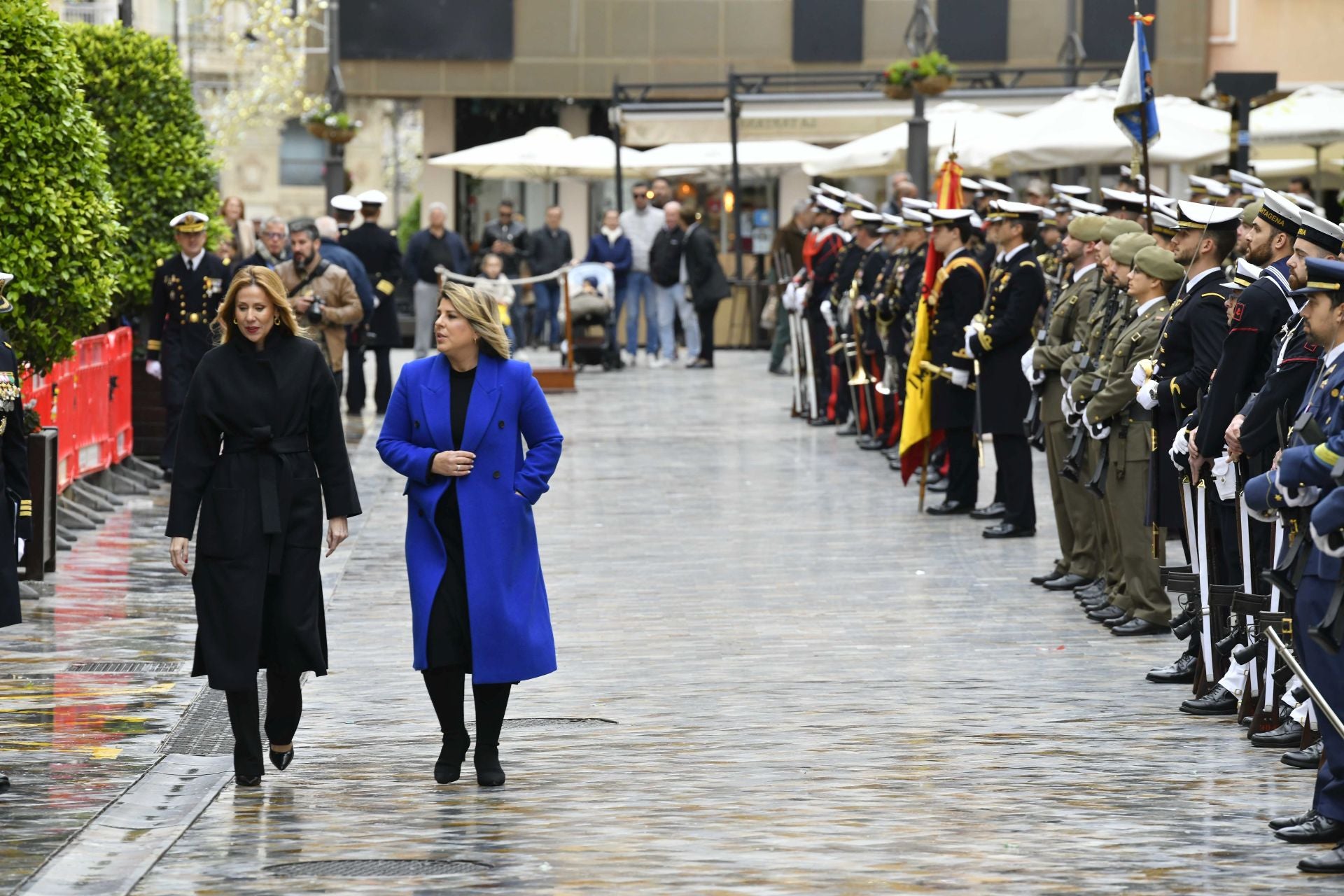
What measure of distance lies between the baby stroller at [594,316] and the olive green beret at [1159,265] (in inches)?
704

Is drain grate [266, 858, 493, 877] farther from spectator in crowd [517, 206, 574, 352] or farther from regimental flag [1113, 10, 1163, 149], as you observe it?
spectator in crowd [517, 206, 574, 352]

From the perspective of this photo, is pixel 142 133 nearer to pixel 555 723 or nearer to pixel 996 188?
pixel 996 188

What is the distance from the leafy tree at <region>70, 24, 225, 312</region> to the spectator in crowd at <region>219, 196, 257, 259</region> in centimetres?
252

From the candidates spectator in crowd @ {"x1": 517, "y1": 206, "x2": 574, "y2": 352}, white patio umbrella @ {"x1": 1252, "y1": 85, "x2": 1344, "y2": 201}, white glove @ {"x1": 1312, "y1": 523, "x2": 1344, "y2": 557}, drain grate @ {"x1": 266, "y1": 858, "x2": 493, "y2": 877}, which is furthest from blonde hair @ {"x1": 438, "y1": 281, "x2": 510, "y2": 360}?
spectator in crowd @ {"x1": 517, "y1": 206, "x2": 574, "y2": 352}

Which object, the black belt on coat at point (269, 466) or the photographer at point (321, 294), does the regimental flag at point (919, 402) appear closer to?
the photographer at point (321, 294)

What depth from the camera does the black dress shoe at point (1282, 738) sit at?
855 cm

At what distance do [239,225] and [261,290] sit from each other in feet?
44.3

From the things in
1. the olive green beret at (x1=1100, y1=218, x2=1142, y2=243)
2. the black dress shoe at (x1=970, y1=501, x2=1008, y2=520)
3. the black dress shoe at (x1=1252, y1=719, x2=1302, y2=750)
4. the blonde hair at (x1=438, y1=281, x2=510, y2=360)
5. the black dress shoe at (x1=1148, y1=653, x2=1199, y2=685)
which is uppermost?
the olive green beret at (x1=1100, y1=218, x2=1142, y2=243)

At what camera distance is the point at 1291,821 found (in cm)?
712

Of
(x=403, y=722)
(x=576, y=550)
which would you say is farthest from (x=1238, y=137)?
(x=403, y=722)

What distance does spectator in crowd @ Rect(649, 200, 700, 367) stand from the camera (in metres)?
30.2

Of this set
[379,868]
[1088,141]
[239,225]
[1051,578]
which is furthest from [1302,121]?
[379,868]

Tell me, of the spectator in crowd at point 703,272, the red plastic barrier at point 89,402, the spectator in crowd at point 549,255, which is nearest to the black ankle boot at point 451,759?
the red plastic barrier at point 89,402

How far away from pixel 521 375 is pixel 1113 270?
397 cm
